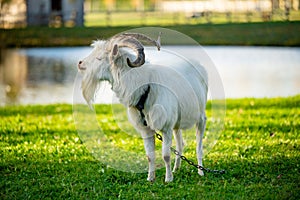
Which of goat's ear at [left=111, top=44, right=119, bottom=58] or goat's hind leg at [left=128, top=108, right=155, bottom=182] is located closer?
goat's ear at [left=111, top=44, right=119, bottom=58]

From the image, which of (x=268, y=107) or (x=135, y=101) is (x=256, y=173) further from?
(x=268, y=107)

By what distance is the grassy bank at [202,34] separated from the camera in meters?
35.5

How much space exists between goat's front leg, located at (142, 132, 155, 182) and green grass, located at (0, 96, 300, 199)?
5.0 inches

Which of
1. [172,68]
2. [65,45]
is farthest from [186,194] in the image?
[65,45]

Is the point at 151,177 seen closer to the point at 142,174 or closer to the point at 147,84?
the point at 142,174

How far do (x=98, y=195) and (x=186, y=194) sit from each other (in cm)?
102

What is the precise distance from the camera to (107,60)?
7.05 m

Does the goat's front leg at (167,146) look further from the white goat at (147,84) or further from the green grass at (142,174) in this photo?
the green grass at (142,174)

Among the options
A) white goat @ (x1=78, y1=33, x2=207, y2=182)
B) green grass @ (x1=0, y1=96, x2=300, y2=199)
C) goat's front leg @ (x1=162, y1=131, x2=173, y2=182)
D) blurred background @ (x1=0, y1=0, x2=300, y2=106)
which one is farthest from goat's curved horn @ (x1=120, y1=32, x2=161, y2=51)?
green grass @ (x1=0, y1=96, x2=300, y2=199)

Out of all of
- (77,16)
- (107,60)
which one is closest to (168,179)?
(107,60)

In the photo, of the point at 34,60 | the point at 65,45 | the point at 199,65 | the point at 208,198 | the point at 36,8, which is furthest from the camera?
the point at 36,8

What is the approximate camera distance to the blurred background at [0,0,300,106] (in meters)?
19.3

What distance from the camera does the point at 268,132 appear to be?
10906 millimetres

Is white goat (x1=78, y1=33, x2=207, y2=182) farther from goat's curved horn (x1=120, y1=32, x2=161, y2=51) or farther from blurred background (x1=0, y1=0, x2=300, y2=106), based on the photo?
blurred background (x1=0, y1=0, x2=300, y2=106)
